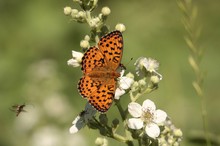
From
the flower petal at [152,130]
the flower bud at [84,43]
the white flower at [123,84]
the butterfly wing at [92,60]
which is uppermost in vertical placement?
the flower bud at [84,43]

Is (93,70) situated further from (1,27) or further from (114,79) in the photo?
(1,27)

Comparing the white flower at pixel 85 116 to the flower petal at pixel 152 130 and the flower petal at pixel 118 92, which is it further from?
the flower petal at pixel 152 130

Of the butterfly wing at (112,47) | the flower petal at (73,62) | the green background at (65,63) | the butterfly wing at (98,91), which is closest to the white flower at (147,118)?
the butterfly wing at (98,91)

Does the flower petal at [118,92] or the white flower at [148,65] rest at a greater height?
the white flower at [148,65]

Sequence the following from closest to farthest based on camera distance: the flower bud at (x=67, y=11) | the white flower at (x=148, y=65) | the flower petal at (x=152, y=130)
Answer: the flower petal at (x=152, y=130) < the flower bud at (x=67, y=11) < the white flower at (x=148, y=65)

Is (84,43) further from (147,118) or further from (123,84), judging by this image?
(147,118)

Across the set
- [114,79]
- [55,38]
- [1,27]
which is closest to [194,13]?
[114,79]

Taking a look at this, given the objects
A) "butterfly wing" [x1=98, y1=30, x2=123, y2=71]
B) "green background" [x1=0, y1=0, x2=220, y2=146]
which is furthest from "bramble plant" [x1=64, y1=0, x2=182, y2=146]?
"green background" [x1=0, y1=0, x2=220, y2=146]
